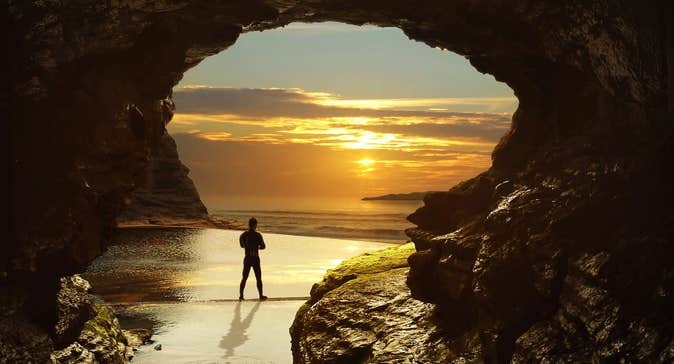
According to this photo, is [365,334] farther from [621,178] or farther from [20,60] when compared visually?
[20,60]

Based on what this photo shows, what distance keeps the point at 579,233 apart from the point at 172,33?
329 inches

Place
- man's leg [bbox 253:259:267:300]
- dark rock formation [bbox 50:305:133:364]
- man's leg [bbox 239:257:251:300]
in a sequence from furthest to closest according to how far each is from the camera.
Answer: man's leg [bbox 253:259:267:300]
man's leg [bbox 239:257:251:300]
dark rock formation [bbox 50:305:133:364]

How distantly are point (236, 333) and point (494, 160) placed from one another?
23.1ft

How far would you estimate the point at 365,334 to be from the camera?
422 inches

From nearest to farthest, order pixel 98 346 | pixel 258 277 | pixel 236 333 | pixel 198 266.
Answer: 1. pixel 98 346
2. pixel 236 333
3. pixel 258 277
4. pixel 198 266

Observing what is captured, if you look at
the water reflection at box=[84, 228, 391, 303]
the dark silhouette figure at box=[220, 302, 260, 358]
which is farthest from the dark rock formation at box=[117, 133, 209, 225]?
the dark silhouette figure at box=[220, 302, 260, 358]

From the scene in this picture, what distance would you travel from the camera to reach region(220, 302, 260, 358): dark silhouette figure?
39.9ft

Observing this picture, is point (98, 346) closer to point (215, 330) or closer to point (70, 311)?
point (70, 311)

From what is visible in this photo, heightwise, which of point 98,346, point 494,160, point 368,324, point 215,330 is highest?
point 494,160

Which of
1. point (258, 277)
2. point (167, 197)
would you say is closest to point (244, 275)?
point (258, 277)

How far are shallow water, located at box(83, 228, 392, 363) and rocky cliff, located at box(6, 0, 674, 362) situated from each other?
228cm

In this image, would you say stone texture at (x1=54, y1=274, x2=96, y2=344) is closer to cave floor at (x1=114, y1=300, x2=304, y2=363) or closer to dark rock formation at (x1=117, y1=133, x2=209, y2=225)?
cave floor at (x1=114, y1=300, x2=304, y2=363)

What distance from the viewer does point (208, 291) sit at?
60.6 feet

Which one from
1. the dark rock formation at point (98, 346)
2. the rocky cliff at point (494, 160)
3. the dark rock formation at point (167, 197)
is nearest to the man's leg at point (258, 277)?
the dark rock formation at point (98, 346)
